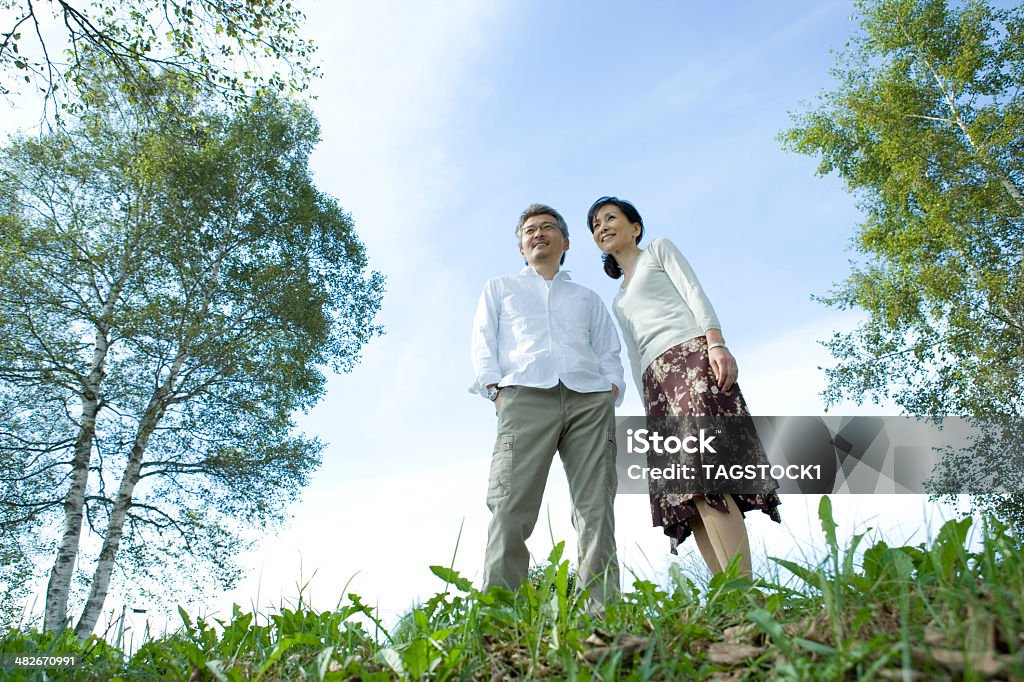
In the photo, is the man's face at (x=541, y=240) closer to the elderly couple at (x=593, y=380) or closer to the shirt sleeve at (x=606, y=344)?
the elderly couple at (x=593, y=380)

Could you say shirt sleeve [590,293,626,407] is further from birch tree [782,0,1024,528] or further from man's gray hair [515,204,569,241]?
birch tree [782,0,1024,528]

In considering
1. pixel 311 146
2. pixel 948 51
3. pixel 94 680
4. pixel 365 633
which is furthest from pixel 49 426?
pixel 948 51

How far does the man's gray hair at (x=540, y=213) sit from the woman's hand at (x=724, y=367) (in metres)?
1.18

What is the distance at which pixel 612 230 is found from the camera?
3258 millimetres

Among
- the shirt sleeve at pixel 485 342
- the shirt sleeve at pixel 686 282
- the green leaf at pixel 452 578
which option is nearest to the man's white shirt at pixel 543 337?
the shirt sleeve at pixel 485 342

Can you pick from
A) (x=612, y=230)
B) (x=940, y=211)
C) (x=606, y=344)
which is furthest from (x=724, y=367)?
(x=940, y=211)

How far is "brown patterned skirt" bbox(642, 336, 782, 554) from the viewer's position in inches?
104

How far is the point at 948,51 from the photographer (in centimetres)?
999

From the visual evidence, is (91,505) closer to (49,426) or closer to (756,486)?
(49,426)

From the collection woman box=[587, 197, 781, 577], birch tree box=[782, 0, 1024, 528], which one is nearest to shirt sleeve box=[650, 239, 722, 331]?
woman box=[587, 197, 781, 577]

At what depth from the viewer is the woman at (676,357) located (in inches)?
102

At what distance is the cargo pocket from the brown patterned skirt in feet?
1.93

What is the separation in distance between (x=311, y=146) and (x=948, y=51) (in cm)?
975

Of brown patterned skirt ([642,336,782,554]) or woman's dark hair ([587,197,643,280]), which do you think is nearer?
brown patterned skirt ([642,336,782,554])
